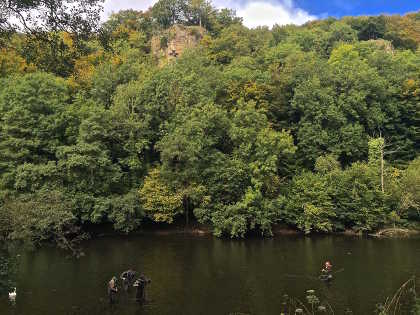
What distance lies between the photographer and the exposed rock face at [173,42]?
77.4m

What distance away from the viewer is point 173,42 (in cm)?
7788

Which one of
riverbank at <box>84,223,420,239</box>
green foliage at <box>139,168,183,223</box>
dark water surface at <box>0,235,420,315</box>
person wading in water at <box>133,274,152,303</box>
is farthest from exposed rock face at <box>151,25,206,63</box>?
person wading in water at <box>133,274,152,303</box>

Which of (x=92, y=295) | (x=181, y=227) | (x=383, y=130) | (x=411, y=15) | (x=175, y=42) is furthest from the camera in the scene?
(x=411, y=15)

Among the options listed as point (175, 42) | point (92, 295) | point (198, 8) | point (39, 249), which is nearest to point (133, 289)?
point (92, 295)

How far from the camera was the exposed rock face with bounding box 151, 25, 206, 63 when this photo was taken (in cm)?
7744

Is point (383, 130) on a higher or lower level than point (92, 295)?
higher

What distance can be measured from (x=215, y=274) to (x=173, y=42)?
6063 cm

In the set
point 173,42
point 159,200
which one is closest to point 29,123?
point 159,200

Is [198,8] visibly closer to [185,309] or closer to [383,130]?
[383,130]

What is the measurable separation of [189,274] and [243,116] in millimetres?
21555

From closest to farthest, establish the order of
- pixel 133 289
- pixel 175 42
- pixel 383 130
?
pixel 133 289 → pixel 383 130 → pixel 175 42

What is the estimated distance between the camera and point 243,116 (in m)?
42.5

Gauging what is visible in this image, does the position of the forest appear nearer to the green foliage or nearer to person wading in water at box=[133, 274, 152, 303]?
the green foliage

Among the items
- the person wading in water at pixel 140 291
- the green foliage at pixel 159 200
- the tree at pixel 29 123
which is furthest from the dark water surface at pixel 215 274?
the tree at pixel 29 123
